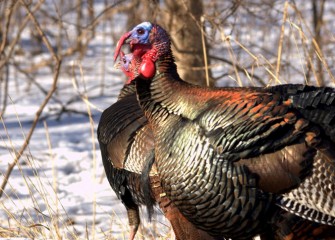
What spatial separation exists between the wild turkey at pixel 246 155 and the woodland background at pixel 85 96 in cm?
91

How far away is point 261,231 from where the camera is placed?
3.33 m

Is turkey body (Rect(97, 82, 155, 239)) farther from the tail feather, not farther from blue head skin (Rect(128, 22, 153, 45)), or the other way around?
the tail feather

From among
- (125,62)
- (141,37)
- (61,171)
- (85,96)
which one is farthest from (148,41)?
(61,171)

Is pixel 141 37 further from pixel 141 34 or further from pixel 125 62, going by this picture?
pixel 125 62

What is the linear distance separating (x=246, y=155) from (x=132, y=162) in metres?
0.82

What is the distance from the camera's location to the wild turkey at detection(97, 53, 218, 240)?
3.74 meters

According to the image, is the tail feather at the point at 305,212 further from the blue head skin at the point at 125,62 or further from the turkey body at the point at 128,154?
the blue head skin at the point at 125,62

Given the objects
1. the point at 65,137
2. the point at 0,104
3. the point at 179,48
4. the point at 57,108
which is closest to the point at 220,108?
the point at 179,48

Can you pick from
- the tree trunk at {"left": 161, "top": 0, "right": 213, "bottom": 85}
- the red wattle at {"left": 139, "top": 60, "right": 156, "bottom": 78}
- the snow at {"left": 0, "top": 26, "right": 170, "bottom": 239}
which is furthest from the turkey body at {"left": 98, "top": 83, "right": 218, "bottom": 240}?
the tree trunk at {"left": 161, "top": 0, "right": 213, "bottom": 85}

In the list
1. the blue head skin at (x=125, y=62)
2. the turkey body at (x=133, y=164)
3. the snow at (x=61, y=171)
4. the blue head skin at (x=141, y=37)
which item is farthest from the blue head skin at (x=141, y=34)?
the snow at (x=61, y=171)

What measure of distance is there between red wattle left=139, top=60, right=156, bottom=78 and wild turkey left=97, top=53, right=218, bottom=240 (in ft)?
0.16

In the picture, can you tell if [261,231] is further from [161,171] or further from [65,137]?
[65,137]

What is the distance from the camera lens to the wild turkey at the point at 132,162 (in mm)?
3742

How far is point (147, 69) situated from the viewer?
3451 mm
